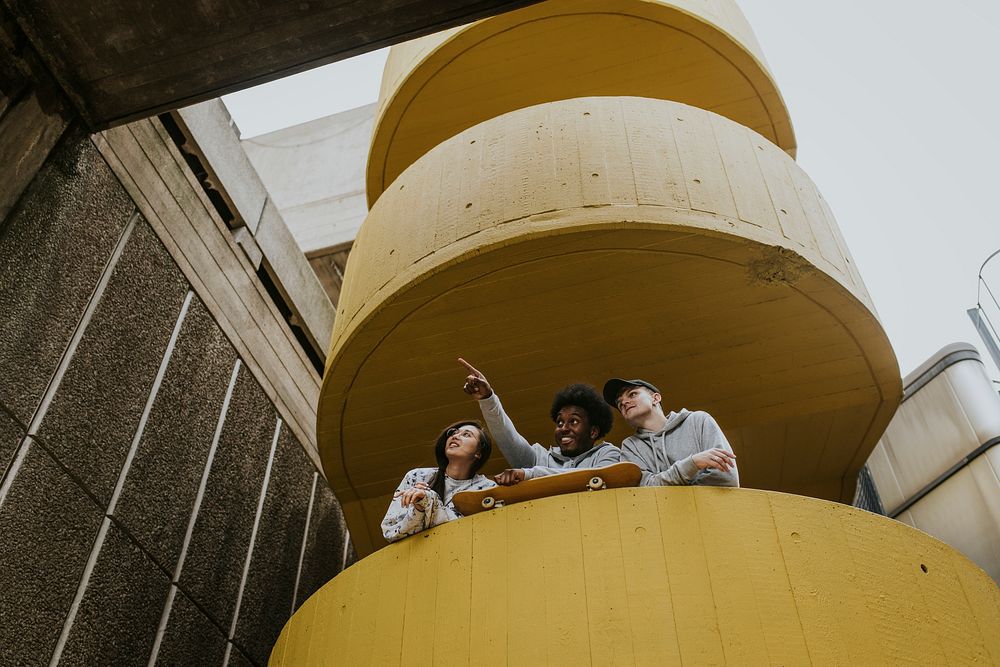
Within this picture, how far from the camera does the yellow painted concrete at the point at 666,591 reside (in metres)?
3.82

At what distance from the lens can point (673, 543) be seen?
4094 mm

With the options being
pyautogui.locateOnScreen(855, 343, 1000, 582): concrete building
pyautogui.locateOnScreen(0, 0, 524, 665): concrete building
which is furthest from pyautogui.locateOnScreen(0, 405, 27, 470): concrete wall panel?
pyautogui.locateOnScreen(855, 343, 1000, 582): concrete building

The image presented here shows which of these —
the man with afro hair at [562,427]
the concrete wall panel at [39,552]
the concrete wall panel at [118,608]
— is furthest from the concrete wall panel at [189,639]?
the man with afro hair at [562,427]

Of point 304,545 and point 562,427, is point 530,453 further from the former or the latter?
point 304,545

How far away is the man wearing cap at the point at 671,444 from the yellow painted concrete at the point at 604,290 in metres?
1.00

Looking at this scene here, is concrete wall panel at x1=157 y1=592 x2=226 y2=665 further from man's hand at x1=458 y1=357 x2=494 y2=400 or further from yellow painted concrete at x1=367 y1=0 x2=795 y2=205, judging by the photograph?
yellow painted concrete at x1=367 y1=0 x2=795 y2=205

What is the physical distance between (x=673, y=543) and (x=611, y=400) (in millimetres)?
1599

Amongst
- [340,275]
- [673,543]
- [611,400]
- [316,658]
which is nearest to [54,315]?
[316,658]

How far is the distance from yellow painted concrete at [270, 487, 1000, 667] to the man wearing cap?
16 cm

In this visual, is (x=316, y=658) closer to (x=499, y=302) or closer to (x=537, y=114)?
(x=499, y=302)

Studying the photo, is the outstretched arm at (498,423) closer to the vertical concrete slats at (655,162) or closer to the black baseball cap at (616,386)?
the black baseball cap at (616,386)

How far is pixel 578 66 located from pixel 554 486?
18.0ft

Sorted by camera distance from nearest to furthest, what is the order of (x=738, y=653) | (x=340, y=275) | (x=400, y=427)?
(x=738, y=653), (x=400, y=427), (x=340, y=275)

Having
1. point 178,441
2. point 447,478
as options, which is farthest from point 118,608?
point 447,478
